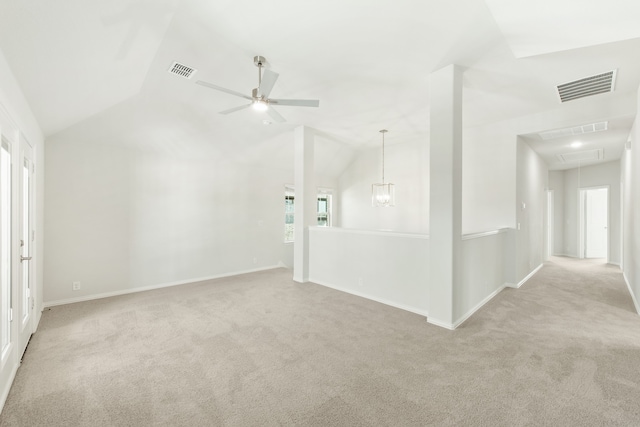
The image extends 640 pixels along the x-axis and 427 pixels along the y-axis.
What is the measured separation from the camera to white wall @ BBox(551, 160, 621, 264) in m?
7.04

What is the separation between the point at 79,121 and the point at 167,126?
3.50 ft

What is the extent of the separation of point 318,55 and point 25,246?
11.9ft

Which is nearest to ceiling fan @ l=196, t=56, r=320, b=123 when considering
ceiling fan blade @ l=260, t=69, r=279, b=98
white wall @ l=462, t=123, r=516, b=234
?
ceiling fan blade @ l=260, t=69, r=279, b=98

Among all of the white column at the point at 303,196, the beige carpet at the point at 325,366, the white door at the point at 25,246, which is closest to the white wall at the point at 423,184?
the beige carpet at the point at 325,366

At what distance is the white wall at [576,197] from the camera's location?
704cm

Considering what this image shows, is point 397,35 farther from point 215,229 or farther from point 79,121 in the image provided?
point 215,229

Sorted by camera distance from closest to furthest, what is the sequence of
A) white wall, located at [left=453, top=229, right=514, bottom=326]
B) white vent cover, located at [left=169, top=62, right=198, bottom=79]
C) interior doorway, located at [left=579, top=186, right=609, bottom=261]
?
1. white vent cover, located at [left=169, top=62, right=198, bottom=79]
2. white wall, located at [left=453, top=229, right=514, bottom=326]
3. interior doorway, located at [left=579, top=186, right=609, bottom=261]

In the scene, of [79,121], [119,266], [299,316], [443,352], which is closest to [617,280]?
[443,352]

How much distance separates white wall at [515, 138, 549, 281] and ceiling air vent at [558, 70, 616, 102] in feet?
3.81

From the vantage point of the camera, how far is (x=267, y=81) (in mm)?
2707

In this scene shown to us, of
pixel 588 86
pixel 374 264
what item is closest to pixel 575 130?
pixel 588 86

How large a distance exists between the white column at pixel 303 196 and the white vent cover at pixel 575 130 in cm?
391

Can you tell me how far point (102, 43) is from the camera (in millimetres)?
2209

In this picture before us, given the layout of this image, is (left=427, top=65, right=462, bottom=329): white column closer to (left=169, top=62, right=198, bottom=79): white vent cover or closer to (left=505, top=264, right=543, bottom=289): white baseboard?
(left=505, top=264, right=543, bottom=289): white baseboard
